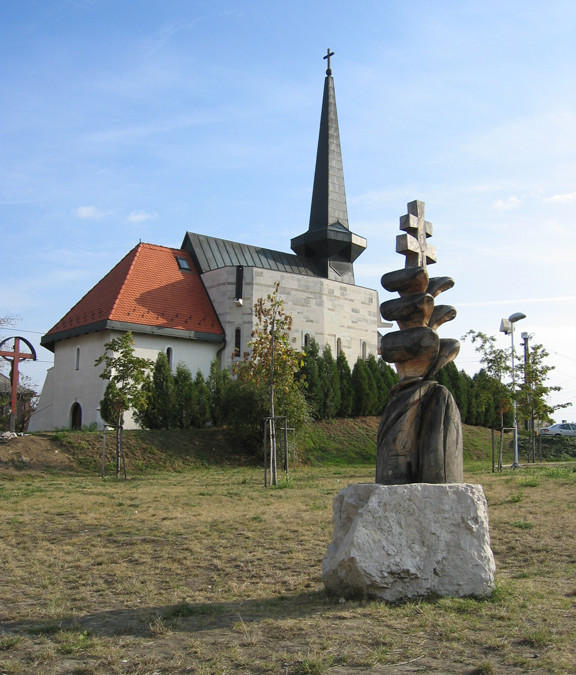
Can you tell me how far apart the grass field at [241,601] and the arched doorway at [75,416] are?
17624 millimetres

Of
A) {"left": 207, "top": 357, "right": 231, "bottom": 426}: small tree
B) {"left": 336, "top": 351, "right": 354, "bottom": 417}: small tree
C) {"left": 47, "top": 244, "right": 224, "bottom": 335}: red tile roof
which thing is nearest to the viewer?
{"left": 207, "top": 357, "right": 231, "bottom": 426}: small tree

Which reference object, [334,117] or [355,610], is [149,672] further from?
[334,117]

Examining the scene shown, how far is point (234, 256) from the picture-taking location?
35.3 meters

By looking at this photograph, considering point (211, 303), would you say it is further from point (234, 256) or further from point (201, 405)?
point (201, 405)

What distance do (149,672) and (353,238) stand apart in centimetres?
3325

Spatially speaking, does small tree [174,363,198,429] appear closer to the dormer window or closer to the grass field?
the dormer window

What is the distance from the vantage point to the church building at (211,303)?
30.3m

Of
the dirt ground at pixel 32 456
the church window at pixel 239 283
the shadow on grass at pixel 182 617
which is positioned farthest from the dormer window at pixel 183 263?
the shadow on grass at pixel 182 617

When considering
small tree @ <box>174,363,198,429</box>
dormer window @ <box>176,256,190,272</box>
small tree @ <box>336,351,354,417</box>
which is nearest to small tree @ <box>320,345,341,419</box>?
small tree @ <box>336,351,354,417</box>

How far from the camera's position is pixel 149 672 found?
4.88m

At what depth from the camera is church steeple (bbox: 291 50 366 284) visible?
121ft

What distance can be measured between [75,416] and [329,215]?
52.0ft

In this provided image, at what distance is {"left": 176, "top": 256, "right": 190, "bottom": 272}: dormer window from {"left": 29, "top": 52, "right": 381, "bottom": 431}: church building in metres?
0.07

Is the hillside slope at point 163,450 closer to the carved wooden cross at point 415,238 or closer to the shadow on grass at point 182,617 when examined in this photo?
the shadow on grass at point 182,617
